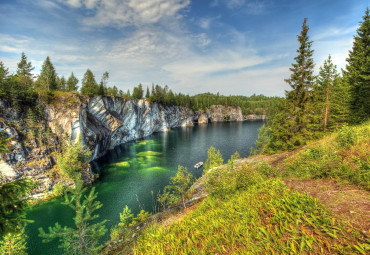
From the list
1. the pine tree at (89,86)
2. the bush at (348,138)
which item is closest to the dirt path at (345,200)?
the bush at (348,138)

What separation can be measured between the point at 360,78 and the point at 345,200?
24.9m

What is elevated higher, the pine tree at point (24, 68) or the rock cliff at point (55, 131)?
the pine tree at point (24, 68)

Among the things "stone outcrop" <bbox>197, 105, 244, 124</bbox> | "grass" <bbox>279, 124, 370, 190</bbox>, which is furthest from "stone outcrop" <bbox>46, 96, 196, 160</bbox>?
"grass" <bbox>279, 124, 370, 190</bbox>

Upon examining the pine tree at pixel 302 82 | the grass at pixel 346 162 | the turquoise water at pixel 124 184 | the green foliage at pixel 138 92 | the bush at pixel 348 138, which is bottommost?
the turquoise water at pixel 124 184

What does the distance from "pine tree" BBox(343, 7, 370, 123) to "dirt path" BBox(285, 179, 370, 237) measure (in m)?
20.2

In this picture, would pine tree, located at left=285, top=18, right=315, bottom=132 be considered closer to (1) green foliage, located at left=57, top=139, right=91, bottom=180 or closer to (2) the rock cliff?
(2) the rock cliff

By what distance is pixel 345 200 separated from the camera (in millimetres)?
5012

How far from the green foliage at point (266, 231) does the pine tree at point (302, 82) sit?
18199 mm

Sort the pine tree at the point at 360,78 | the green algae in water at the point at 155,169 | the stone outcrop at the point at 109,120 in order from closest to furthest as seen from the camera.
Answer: the pine tree at the point at 360,78
the green algae in water at the point at 155,169
the stone outcrop at the point at 109,120

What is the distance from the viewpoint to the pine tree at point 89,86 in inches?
2243

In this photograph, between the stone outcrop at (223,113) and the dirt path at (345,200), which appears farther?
the stone outcrop at (223,113)

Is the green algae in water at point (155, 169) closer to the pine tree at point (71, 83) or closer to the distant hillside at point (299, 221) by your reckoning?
the distant hillside at point (299, 221)

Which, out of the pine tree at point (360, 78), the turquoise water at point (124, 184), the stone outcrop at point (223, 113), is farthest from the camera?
the stone outcrop at point (223, 113)

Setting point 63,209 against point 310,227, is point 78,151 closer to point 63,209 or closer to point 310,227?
point 63,209
